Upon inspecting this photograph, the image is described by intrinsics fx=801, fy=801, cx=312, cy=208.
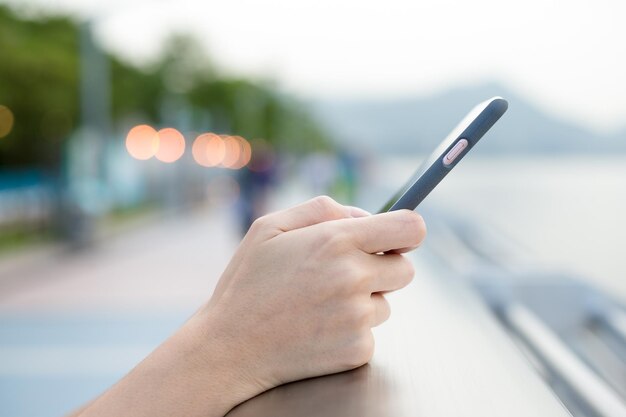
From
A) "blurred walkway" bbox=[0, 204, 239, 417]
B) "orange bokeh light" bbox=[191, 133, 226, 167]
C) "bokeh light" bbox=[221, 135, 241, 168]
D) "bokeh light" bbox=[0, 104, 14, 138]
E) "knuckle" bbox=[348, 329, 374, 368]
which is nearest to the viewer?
"knuckle" bbox=[348, 329, 374, 368]

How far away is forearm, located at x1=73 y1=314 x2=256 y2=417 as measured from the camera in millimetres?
809

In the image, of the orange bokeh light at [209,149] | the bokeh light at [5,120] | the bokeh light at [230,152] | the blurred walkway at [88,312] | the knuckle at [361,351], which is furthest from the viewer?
the bokeh light at [230,152]

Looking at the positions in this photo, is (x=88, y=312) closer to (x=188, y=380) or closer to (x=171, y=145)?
(x=188, y=380)

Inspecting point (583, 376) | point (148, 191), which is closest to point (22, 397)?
point (583, 376)

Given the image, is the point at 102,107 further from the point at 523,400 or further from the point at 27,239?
the point at 523,400

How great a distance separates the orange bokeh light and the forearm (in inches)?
1068

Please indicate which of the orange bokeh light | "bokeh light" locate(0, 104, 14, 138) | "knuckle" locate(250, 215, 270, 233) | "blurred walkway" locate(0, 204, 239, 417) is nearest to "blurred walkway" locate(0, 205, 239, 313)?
"blurred walkway" locate(0, 204, 239, 417)

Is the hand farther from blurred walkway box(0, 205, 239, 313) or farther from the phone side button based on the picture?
blurred walkway box(0, 205, 239, 313)

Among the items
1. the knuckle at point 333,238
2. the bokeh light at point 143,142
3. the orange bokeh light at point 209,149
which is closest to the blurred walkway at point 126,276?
the knuckle at point 333,238

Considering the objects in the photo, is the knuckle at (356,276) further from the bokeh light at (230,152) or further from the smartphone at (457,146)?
the bokeh light at (230,152)

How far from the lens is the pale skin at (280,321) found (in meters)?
0.79

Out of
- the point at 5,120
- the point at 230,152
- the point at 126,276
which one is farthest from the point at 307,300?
the point at 230,152

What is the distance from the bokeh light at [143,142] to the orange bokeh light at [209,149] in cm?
157

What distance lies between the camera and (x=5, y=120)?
3791 centimetres
